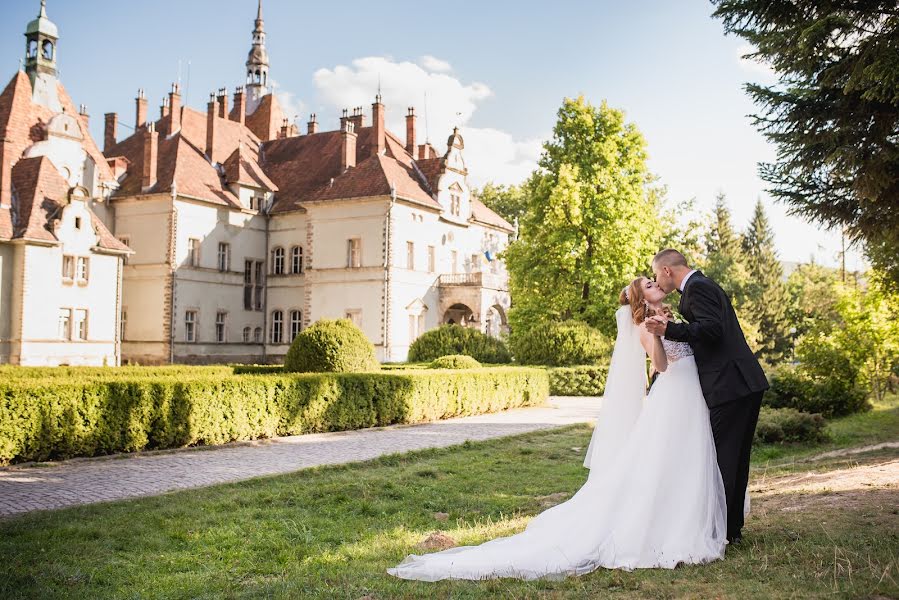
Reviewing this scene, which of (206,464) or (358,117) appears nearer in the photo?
(206,464)

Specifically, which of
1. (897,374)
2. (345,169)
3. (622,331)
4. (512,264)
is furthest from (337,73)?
(622,331)

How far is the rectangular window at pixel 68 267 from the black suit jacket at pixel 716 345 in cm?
3405

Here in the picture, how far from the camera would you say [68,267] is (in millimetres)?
34875

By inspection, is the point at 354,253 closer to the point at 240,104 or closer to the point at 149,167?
the point at 149,167

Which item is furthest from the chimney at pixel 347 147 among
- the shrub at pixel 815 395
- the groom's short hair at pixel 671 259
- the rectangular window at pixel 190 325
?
the groom's short hair at pixel 671 259

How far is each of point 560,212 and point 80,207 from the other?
21.2 meters

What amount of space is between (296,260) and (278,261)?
4.69 ft

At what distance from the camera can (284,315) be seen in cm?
4534

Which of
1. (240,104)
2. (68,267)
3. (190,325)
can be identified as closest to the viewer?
(68,267)

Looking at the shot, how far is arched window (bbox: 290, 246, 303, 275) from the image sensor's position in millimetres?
44812

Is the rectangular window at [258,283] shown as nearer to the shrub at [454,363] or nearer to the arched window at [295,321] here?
the arched window at [295,321]

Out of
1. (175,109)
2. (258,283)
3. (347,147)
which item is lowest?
(258,283)

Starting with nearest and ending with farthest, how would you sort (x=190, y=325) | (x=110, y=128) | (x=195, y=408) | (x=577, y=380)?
(x=195, y=408) < (x=577, y=380) < (x=190, y=325) < (x=110, y=128)

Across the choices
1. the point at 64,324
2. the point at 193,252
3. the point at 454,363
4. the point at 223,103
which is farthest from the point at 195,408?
the point at 223,103
